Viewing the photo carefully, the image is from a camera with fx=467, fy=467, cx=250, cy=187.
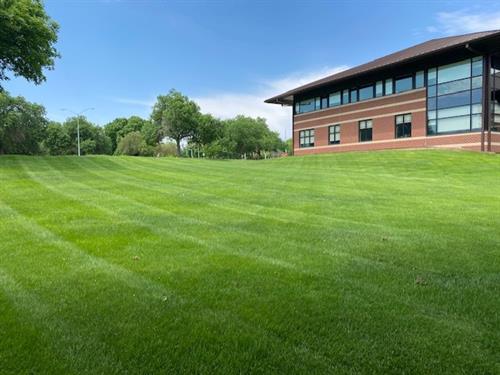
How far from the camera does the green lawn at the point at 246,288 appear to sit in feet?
11.8

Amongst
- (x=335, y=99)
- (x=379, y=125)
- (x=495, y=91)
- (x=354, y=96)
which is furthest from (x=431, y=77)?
(x=335, y=99)

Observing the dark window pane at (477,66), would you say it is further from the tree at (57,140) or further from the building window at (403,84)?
the tree at (57,140)

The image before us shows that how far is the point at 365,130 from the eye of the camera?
139 feet

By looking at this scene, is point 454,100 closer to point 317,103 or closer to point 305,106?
point 317,103

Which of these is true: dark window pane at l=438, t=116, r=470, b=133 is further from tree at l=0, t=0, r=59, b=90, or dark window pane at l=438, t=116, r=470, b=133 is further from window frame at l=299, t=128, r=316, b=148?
tree at l=0, t=0, r=59, b=90

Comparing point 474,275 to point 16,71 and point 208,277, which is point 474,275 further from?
point 16,71

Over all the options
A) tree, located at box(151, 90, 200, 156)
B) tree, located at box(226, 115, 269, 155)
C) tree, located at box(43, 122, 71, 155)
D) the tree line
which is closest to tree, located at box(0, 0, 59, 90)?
the tree line

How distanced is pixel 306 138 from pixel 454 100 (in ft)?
59.6

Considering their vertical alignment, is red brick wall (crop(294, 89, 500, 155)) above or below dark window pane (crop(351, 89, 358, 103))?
below

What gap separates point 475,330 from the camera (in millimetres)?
4098

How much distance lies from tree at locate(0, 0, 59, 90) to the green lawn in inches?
709

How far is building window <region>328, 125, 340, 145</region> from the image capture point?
149ft

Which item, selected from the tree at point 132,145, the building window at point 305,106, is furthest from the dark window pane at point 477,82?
the tree at point 132,145

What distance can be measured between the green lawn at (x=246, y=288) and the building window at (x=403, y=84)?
29445 mm
